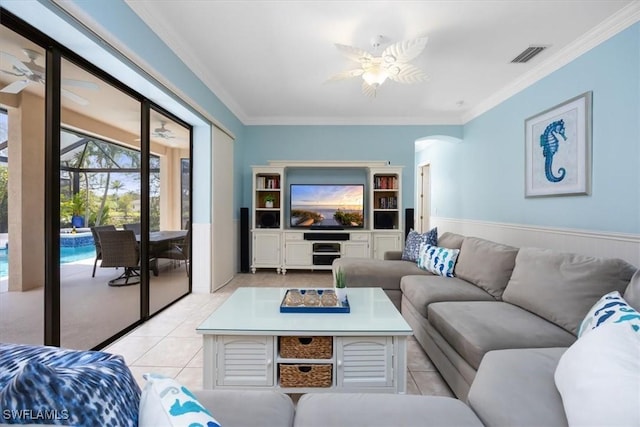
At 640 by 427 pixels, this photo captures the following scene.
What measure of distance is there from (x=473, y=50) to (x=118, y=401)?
3483 mm

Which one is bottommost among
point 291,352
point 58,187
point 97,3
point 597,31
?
point 291,352

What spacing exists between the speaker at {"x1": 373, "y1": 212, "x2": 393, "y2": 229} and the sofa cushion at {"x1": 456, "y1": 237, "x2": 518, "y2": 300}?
2.14m

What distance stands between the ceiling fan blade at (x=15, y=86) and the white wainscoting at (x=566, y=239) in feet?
14.2

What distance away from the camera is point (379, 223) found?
15.9 ft

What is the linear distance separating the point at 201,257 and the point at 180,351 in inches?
63.7

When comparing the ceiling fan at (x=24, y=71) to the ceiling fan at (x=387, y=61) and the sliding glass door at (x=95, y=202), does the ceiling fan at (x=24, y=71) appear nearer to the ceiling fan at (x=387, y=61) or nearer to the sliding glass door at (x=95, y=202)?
the sliding glass door at (x=95, y=202)

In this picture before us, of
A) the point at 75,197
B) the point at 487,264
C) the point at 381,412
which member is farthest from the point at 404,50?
the point at 75,197

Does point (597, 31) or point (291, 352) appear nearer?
point (291, 352)

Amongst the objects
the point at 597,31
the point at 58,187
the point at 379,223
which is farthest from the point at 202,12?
the point at 379,223

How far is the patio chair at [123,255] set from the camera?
8.75ft

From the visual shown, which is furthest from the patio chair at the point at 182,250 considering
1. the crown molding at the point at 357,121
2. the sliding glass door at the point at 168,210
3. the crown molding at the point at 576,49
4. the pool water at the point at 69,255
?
the crown molding at the point at 576,49

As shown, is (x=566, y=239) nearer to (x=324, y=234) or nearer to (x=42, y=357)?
(x=324, y=234)

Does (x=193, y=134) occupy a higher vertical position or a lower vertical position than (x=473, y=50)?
lower

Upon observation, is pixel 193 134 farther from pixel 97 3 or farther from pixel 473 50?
pixel 473 50
